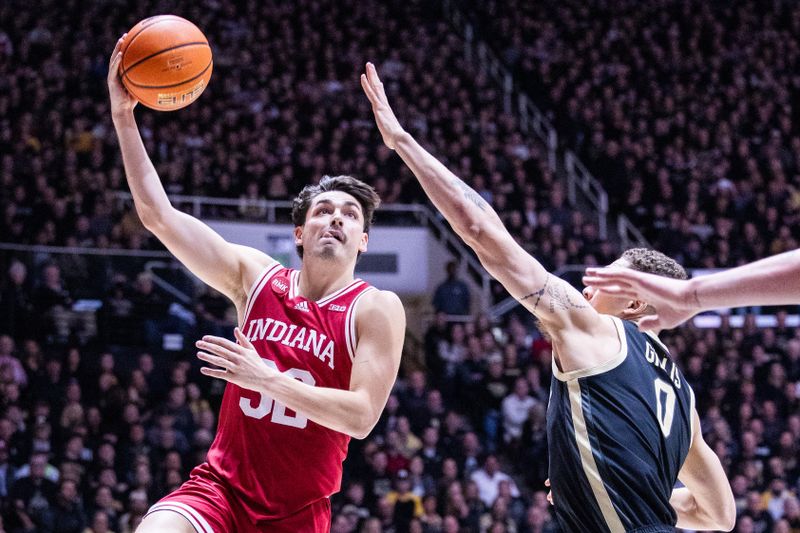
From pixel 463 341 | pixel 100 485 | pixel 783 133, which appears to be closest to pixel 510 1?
pixel 783 133

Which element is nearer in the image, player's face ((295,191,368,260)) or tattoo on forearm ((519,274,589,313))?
tattoo on forearm ((519,274,589,313))

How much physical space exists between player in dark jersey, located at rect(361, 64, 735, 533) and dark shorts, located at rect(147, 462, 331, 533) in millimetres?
1060

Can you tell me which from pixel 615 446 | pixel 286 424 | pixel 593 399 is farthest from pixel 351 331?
pixel 615 446

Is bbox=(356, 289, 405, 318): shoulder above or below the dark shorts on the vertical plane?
above

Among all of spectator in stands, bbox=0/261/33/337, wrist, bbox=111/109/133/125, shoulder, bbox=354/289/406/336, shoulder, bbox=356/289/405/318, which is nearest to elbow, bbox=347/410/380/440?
shoulder, bbox=354/289/406/336

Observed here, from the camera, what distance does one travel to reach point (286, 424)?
4230 mm

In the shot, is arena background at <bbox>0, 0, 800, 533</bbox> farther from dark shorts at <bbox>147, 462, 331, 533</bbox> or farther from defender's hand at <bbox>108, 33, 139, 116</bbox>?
defender's hand at <bbox>108, 33, 139, 116</bbox>

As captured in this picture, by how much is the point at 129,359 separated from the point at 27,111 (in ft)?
14.6

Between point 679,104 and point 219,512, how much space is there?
16182 mm

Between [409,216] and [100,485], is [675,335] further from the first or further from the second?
[100,485]

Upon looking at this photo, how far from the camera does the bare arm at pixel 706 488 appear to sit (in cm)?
427

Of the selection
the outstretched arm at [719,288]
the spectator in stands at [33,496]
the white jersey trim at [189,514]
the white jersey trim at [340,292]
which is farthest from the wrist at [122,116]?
the spectator in stands at [33,496]

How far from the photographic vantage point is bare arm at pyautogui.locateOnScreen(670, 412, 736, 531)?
168 inches

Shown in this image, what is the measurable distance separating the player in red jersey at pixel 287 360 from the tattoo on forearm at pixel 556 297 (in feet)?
2.65
